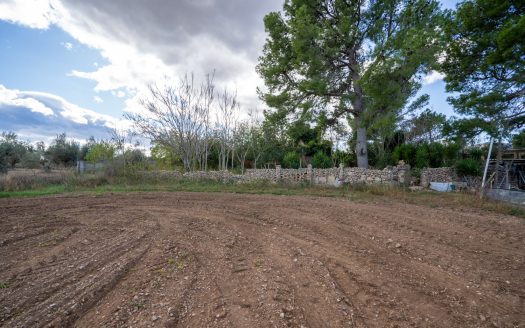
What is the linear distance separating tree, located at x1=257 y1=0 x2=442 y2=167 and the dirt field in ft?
25.7

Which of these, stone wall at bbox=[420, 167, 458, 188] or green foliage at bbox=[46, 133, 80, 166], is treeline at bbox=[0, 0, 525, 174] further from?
green foliage at bbox=[46, 133, 80, 166]

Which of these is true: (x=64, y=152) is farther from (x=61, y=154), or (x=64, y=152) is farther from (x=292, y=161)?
(x=292, y=161)

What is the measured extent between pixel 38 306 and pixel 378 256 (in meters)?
3.75

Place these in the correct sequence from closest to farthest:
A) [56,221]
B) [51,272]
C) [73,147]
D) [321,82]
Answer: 1. [51,272]
2. [56,221]
3. [321,82]
4. [73,147]

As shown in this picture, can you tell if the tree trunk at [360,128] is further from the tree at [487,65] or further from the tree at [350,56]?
the tree at [487,65]

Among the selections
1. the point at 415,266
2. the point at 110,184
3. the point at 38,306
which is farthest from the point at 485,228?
the point at 110,184

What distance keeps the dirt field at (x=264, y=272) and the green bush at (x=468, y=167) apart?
8.77 m

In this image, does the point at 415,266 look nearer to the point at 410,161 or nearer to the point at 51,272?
the point at 51,272

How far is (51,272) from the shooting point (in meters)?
2.79

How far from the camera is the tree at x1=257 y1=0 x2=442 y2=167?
35.3 ft

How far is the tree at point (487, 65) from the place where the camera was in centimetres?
812

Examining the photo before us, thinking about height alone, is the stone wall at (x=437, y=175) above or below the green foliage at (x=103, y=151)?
below

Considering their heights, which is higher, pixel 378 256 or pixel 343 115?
pixel 343 115

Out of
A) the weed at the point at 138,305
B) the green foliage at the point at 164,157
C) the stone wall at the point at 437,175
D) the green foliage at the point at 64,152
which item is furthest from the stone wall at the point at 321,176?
the green foliage at the point at 64,152
